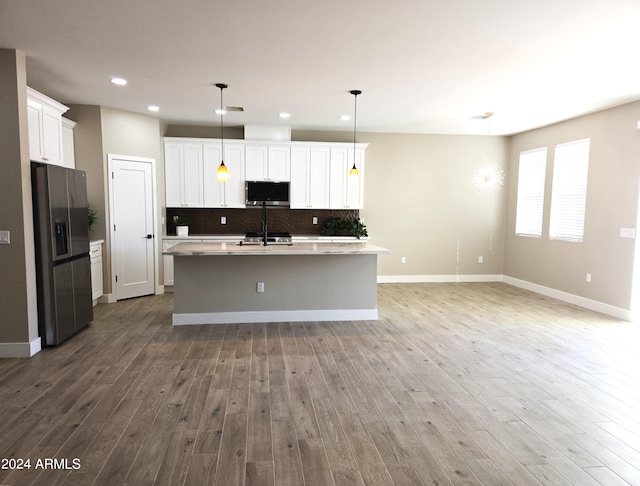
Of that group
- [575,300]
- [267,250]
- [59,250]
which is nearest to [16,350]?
[59,250]

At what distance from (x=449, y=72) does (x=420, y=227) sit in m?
3.82

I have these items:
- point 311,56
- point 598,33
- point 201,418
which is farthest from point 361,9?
point 201,418

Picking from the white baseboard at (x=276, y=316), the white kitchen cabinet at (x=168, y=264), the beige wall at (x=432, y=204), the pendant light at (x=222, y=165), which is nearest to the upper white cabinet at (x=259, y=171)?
the pendant light at (x=222, y=165)

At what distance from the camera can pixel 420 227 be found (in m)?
7.44

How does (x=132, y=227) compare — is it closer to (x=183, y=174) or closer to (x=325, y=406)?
(x=183, y=174)

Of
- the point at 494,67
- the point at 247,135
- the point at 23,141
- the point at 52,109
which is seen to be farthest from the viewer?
the point at 247,135

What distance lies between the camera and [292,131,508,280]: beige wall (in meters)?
Result: 7.28

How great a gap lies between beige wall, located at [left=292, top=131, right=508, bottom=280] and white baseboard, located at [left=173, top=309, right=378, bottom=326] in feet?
8.29

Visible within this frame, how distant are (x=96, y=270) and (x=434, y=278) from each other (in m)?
5.77

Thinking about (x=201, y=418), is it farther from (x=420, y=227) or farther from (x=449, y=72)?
(x=420, y=227)

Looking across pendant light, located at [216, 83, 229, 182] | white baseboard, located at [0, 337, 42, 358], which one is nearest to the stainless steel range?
pendant light, located at [216, 83, 229, 182]

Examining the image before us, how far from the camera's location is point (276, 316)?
4832mm

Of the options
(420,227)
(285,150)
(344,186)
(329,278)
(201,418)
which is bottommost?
(201,418)

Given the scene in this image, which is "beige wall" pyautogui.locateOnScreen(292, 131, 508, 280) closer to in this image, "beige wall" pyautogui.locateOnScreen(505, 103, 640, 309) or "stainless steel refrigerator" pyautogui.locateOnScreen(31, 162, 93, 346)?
"beige wall" pyautogui.locateOnScreen(505, 103, 640, 309)
